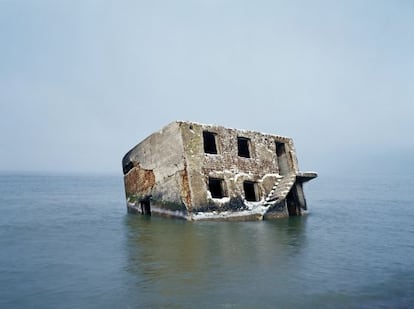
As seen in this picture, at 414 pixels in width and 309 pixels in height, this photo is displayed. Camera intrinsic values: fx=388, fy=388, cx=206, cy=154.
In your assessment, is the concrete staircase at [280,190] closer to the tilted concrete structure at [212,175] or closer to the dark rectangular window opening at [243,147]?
the tilted concrete structure at [212,175]

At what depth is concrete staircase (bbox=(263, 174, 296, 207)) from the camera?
1564 cm

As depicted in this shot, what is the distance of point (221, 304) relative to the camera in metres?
6.50

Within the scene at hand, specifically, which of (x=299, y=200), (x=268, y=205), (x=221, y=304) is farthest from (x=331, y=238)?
(x=221, y=304)

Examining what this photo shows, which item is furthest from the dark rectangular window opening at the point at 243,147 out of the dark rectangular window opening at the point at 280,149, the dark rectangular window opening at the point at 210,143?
the dark rectangular window opening at the point at 280,149

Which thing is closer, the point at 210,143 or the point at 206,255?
the point at 206,255

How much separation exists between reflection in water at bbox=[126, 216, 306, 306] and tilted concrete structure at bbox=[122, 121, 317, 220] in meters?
0.67

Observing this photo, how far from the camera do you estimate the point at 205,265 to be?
8.88 metres

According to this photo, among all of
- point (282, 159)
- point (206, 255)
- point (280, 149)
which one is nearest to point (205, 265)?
point (206, 255)

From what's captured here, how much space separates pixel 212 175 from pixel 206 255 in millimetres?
5322

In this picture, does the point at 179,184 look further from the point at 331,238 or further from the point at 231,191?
the point at 331,238

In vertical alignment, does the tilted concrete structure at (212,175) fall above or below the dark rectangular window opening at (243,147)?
below

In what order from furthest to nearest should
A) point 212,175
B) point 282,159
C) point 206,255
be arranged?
point 282,159
point 212,175
point 206,255

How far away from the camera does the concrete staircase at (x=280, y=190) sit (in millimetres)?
15641

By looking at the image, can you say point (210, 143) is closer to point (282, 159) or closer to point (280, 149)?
point (280, 149)
